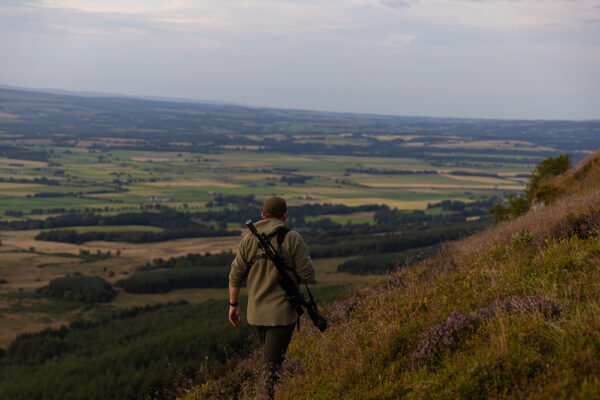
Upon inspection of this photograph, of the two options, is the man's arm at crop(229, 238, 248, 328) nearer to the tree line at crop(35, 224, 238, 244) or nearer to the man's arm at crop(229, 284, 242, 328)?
the man's arm at crop(229, 284, 242, 328)

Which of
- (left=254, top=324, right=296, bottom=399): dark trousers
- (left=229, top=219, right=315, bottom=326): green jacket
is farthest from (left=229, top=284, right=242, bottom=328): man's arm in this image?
(left=254, top=324, right=296, bottom=399): dark trousers

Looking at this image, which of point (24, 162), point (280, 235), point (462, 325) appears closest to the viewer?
point (462, 325)

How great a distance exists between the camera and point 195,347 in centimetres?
3441

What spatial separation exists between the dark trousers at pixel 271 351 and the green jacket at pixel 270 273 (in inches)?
6.3

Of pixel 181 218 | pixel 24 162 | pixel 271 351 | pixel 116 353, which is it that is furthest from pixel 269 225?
pixel 24 162

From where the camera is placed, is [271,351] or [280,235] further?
[271,351]

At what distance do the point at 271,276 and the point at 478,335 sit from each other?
101 inches

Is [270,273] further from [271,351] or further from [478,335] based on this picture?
[478,335]

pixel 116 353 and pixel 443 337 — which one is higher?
pixel 443 337

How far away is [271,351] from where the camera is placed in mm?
6598

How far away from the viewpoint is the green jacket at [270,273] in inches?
251

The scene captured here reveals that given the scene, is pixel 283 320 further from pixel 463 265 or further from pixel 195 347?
pixel 195 347

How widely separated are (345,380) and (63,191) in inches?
5522

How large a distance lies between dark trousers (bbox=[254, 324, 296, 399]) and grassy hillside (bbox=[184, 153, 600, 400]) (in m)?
0.20
